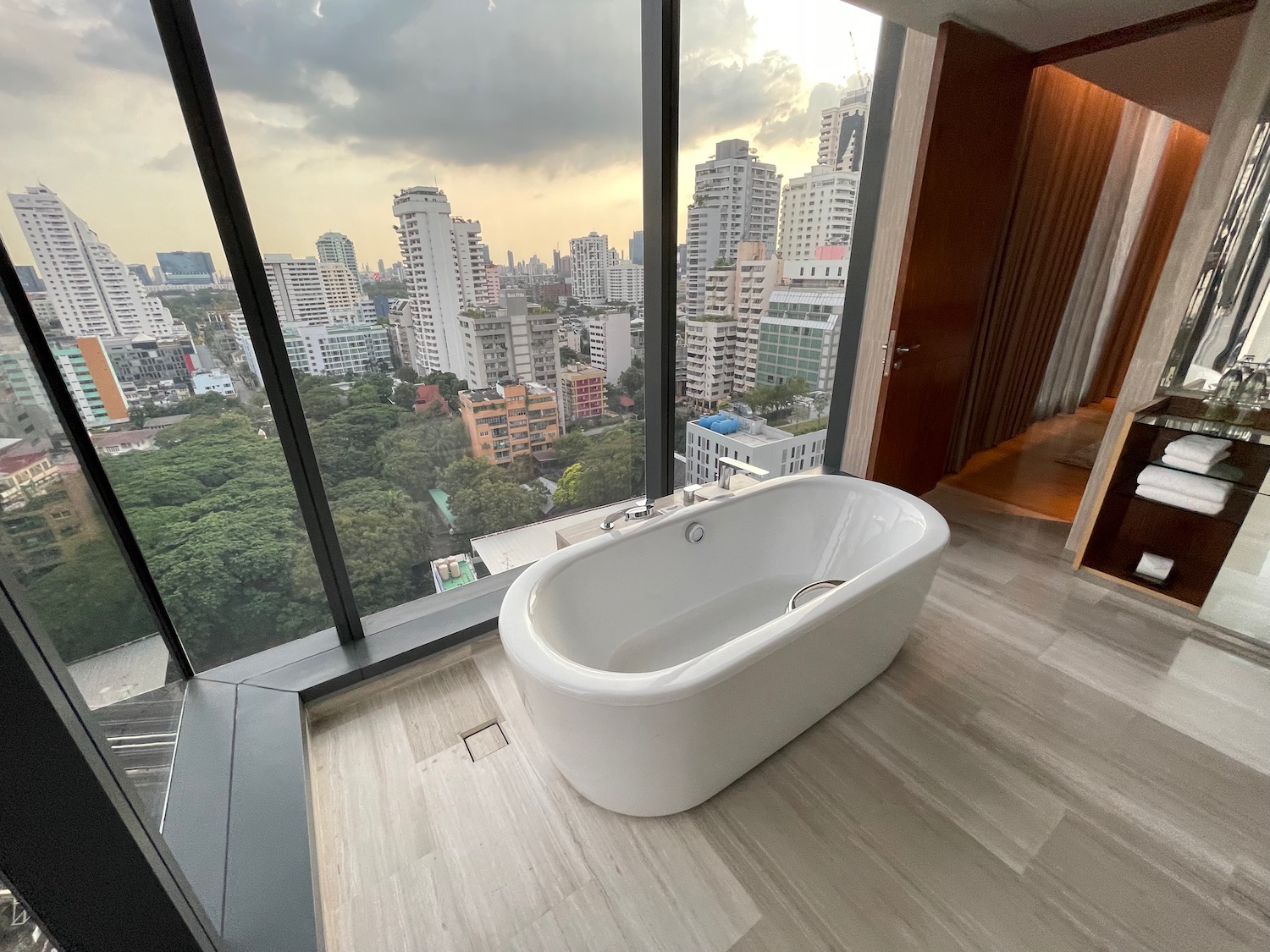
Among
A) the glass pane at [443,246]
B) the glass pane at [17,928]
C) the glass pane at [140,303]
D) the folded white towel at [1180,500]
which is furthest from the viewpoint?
the folded white towel at [1180,500]

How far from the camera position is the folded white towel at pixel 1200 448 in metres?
1.90

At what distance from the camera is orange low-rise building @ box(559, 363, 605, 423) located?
196 cm

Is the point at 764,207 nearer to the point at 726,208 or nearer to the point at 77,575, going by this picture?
the point at 726,208

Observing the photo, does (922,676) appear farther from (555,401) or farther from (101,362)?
(101,362)

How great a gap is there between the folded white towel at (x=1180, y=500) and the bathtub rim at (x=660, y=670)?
3.62 ft

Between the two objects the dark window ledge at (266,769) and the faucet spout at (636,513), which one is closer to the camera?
the dark window ledge at (266,769)

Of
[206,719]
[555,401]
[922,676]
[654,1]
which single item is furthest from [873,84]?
[206,719]

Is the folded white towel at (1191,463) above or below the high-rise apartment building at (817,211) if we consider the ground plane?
below

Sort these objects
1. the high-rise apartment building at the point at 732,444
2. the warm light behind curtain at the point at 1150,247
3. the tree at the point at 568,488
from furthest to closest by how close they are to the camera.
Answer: the warm light behind curtain at the point at 1150,247 < the high-rise apartment building at the point at 732,444 < the tree at the point at 568,488

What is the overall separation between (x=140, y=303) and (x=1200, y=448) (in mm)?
3288

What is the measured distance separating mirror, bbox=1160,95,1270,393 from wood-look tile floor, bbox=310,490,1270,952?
1.07m

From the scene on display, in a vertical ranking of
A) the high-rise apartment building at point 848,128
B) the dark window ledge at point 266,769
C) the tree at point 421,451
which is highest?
the high-rise apartment building at point 848,128

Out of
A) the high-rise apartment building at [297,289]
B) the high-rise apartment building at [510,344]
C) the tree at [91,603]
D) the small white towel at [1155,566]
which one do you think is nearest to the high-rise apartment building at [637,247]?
the high-rise apartment building at [510,344]

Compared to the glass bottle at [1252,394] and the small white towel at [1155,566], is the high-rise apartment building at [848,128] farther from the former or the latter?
the small white towel at [1155,566]
